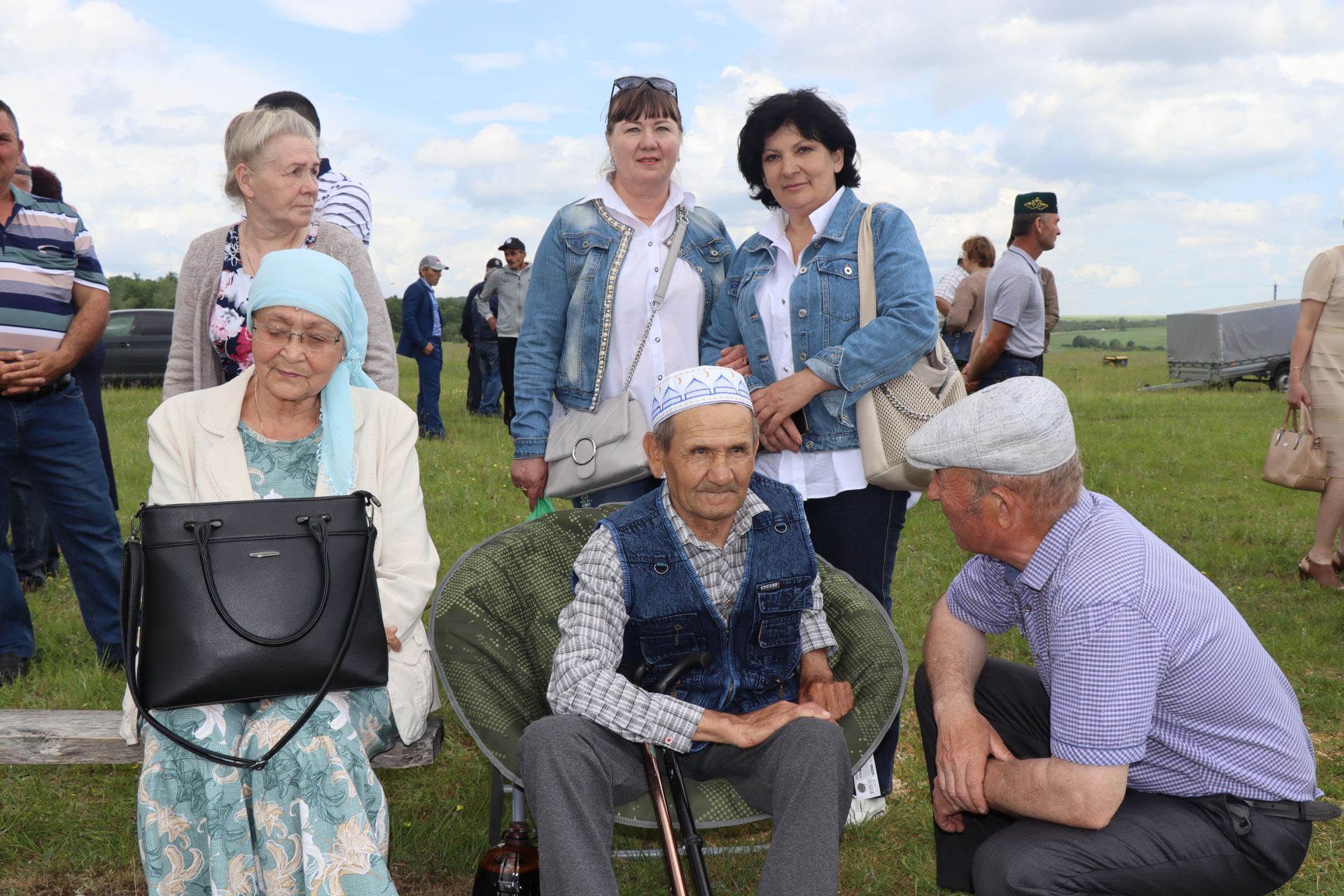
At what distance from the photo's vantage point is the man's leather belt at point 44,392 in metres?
4.70

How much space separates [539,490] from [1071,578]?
201cm

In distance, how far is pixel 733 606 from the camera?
3.20 metres

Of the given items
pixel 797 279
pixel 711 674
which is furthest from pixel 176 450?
pixel 797 279

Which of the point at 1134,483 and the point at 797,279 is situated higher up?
the point at 797,279

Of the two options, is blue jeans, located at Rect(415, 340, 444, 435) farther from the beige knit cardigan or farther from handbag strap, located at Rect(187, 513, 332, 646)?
handbag strap, located at Rect(187, 513, 332, 646)

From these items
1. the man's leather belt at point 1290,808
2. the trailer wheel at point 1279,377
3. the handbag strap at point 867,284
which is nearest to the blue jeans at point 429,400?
the handbag strap at point 867,284

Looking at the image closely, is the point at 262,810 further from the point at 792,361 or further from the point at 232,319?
the point at 792,361

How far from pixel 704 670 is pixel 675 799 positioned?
0.45 m

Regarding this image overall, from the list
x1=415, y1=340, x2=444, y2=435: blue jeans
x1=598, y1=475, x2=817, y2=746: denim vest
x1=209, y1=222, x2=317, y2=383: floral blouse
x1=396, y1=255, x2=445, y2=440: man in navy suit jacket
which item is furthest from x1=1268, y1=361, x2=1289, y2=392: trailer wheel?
x1=209, y1=222, x2=317, y2=383: floral blouse

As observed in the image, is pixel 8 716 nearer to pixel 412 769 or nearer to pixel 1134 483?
pixel 412 769

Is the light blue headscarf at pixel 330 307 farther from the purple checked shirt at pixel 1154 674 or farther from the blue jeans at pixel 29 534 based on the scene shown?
the blue jeans at pixel 29 534

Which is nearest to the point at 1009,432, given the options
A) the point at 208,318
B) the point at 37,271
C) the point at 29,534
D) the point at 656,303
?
the point at 656,303

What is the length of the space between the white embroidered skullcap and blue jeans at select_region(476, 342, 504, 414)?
12118 millimetres

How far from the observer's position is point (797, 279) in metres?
3.64
